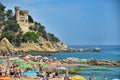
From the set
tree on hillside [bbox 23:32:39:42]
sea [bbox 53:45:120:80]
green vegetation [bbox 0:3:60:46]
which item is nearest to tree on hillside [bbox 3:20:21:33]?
green vegetation [bbox 0:3:60:46]

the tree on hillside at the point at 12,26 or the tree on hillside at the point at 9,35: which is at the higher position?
the tree on hillside at the point at 12,26

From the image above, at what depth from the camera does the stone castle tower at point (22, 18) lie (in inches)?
2864

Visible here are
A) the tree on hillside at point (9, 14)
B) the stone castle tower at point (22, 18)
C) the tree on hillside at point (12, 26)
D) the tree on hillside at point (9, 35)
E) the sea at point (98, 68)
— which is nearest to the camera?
the sea at point (98, 68)

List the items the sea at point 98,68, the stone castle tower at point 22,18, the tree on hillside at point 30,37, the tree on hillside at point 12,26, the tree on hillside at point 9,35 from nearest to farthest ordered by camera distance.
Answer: the sea at point 98,68 < the tree on hillside at point 9,35 < the tree on hillside at point 30,37 < the tree on hillside at point 12,26 < the stone castle tower at point 22,18

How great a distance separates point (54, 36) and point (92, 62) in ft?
172

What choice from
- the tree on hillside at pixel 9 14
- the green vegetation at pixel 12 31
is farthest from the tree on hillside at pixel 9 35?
the tree on hillside at pixel 9 14

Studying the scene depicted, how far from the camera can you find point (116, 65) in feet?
120

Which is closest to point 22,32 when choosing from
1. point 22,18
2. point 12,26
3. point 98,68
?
point 12,26

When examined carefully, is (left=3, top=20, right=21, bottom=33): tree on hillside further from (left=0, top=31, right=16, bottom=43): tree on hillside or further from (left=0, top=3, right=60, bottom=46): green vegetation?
(left=0, top=31, right=16, bottom=43): tree on hillside

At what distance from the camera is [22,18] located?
243 feet

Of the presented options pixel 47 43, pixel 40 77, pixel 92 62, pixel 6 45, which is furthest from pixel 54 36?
pixel 40 77

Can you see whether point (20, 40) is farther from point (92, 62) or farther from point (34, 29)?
point (92, 62)

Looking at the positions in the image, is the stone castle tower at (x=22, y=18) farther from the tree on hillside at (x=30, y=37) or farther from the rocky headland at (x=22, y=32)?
the tree on hillside at (x=30, y=37)

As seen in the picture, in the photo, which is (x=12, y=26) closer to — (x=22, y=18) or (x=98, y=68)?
(x=22, y=18)
